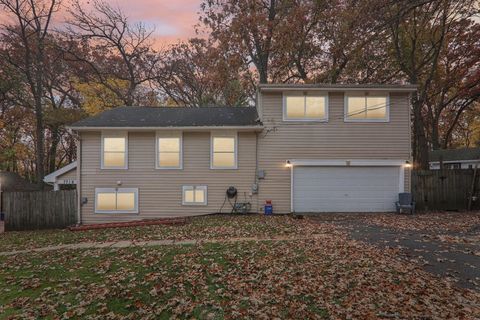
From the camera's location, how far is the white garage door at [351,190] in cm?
1391

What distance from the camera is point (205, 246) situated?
26.3 ft

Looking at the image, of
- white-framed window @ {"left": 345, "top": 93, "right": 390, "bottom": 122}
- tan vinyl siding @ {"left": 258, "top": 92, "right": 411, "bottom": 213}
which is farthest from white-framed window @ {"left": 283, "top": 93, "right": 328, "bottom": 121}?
white-framed window @ {"left": 345, "top": 93, "right": 390, "bottom": 122}

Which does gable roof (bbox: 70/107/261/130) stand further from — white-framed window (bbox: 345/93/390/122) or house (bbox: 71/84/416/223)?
white-framed window (bbox: 345/93/390/122)

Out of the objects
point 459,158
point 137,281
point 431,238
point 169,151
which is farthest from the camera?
point 459,158

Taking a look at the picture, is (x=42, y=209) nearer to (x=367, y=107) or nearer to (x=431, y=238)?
(x=431, y=238)

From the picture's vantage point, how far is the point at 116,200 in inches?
550

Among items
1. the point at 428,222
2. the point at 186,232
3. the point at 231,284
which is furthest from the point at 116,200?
the point at 428,222

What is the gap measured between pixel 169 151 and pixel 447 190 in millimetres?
12549

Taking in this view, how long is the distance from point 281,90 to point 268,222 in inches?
228

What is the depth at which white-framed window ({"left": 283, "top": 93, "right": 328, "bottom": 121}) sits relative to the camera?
45.9 feet

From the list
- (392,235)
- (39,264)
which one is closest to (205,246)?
(39,264)

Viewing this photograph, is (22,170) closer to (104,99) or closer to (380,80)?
(104,99)

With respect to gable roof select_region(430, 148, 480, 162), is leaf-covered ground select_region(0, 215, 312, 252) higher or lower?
lower

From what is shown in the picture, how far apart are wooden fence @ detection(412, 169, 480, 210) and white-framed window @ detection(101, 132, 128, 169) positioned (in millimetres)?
12975
